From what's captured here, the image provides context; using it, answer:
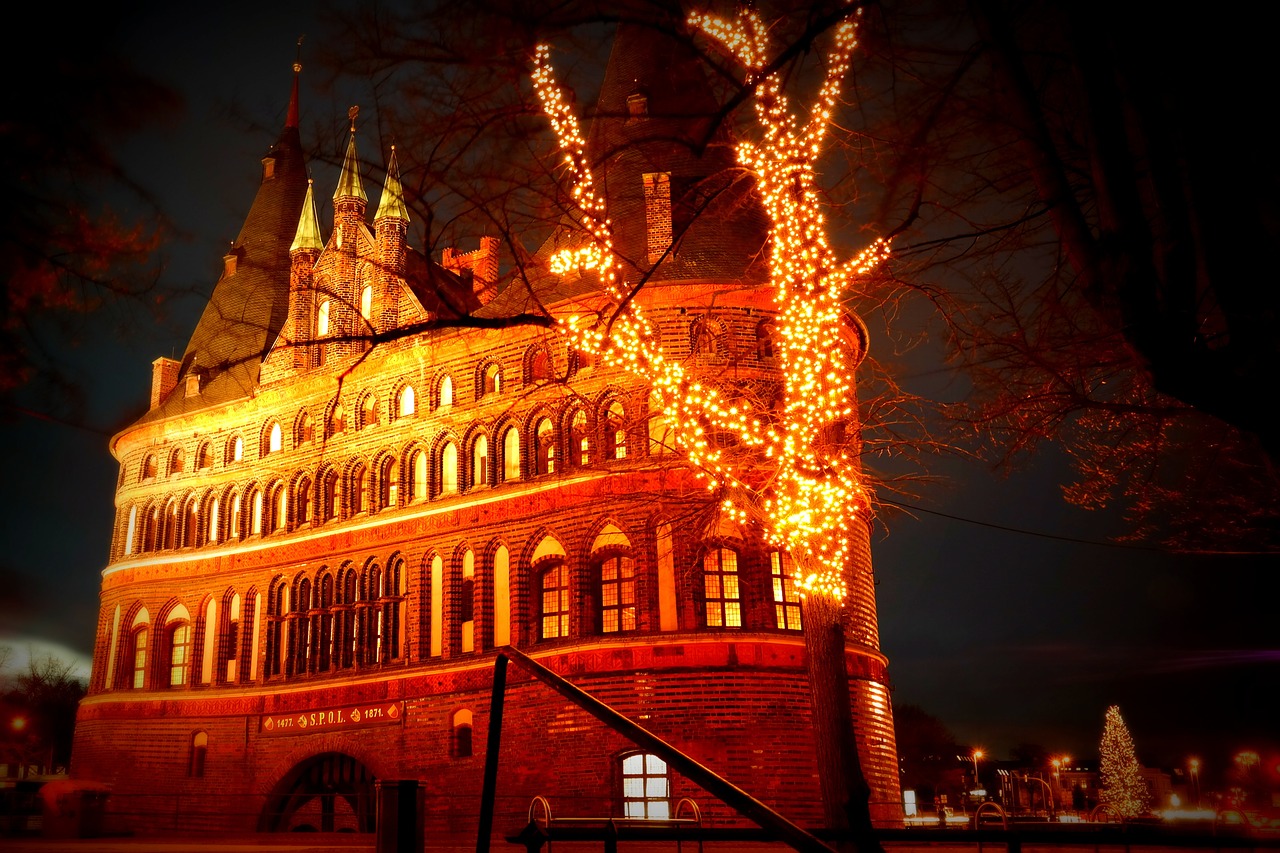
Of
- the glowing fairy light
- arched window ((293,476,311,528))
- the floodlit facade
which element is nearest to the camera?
the glowing fairy light

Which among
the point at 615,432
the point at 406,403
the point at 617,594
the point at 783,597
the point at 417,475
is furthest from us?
the point at 406,403

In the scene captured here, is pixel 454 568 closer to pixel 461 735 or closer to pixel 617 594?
pixel 461 735

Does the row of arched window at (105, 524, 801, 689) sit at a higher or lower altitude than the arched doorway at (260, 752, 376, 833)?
higher

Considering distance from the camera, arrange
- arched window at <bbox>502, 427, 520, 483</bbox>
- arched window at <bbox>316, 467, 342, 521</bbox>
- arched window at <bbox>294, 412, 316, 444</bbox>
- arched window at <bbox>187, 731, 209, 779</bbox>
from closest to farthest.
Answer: arched window at <bbox>502, 427, 520, 483</bbox>, arched window at <bbox>316, 467, 342, 521</bbox>, arched window at <bbox>187, 731, 209, 779</bbox>, arched window at <bbox>294, 412, 316, 444</bbox>

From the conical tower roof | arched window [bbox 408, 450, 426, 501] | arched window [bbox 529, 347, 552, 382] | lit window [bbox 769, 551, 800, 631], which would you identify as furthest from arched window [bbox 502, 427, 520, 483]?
the conical tower roof

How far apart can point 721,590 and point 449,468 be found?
23.5ft

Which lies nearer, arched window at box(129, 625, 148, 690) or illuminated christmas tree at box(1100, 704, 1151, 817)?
arched window at box(129, 625, 148, 690)

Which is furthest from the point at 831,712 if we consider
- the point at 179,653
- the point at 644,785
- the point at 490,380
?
the point at 179,653

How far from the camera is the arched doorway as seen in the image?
2275 cm

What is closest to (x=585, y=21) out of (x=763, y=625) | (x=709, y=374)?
(x=709, y=374)

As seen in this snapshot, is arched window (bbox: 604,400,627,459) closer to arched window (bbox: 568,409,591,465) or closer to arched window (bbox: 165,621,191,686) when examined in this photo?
arched window (bbox: 568,409,591,465)

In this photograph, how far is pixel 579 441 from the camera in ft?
71.3

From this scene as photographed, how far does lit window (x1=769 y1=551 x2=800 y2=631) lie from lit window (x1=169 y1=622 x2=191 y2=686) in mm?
→ 15737

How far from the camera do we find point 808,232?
12812mm
